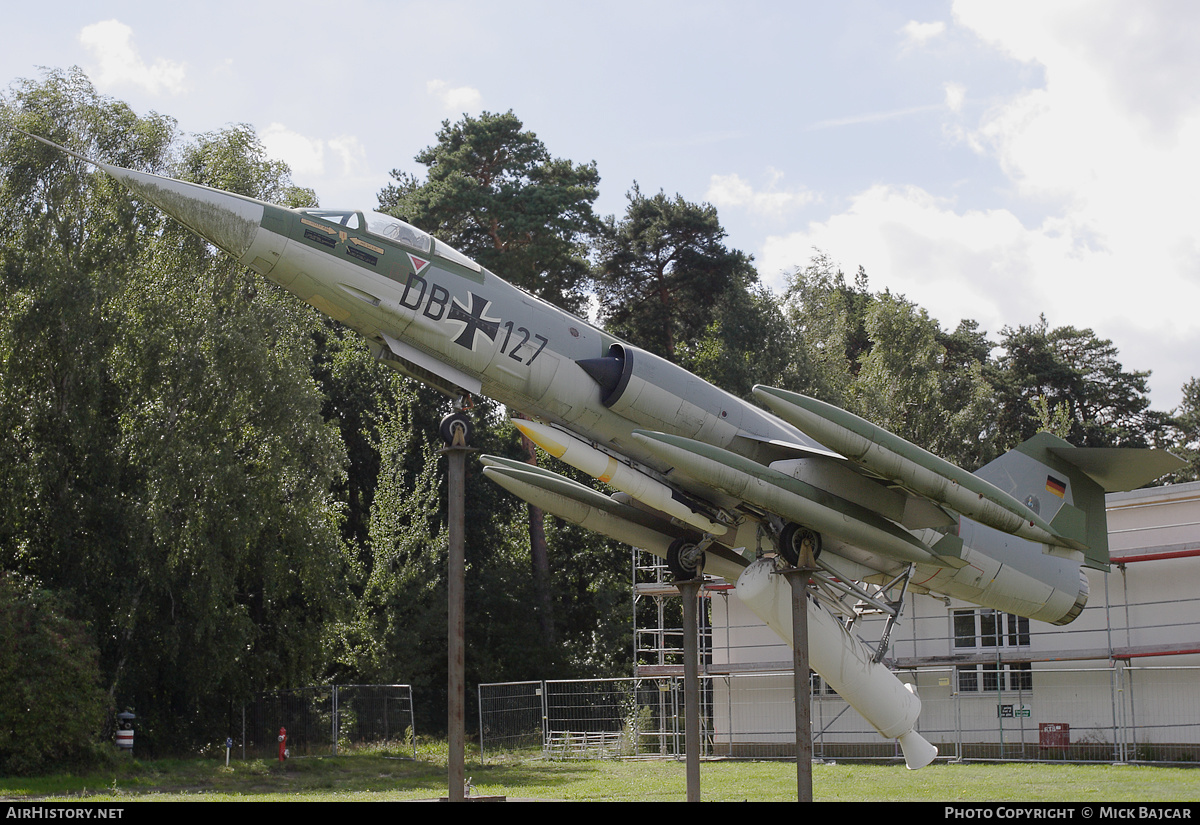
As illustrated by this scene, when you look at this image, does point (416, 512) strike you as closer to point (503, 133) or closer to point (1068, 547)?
point (503, 133)

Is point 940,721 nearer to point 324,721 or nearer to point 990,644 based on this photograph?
point 990,644

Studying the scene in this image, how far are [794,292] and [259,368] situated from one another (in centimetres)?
2616

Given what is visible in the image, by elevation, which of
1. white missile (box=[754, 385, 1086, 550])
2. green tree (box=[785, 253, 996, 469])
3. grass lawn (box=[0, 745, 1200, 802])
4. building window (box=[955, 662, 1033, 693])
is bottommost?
grass lawn (box=[0, 745, 1200, 802])

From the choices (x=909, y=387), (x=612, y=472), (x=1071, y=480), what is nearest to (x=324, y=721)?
(x=612, y=472)

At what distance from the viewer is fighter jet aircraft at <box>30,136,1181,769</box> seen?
32.0 feet

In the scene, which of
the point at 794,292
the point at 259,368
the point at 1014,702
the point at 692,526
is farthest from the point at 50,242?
the point at 794,292

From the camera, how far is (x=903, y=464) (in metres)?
9.91

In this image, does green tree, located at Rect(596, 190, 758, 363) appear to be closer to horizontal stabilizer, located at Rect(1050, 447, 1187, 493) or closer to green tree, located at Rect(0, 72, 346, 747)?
green tree, located at Rect(0, 72, 346, 747)

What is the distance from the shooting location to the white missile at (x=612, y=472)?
10305 millimetres

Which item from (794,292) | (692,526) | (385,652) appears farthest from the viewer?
(794,292)

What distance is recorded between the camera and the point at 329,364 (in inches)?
1283

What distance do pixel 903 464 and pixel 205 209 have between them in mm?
6660

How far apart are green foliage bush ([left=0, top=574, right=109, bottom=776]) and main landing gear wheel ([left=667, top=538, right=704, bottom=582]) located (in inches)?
410

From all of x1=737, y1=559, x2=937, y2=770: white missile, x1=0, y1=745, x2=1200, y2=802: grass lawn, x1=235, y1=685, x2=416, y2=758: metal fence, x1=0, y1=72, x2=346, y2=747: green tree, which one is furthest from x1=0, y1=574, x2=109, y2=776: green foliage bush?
x1=737, y1=559, x2=937, y2=770: white missile
